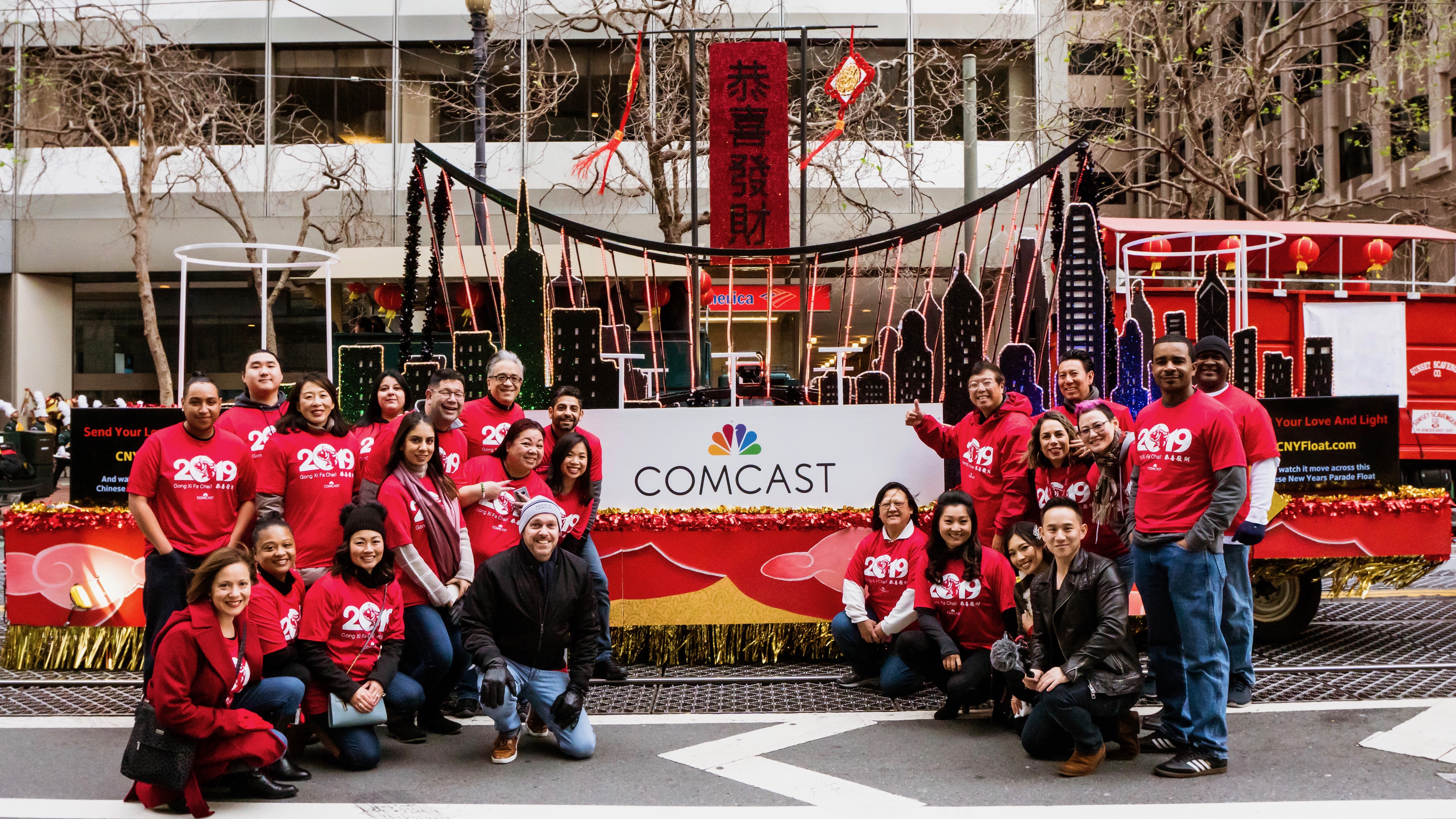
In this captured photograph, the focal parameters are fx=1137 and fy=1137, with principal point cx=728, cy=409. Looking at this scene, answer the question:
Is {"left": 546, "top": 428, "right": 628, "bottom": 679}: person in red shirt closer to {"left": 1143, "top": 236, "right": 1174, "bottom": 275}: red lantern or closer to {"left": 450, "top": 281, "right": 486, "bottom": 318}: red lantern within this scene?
{"left": 1143, "top": 236, "right": 1174, "bottom": 275}: red lantern

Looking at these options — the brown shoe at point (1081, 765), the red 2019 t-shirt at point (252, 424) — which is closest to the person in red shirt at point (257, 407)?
the red 2019 t-shirt at point (252, 424)

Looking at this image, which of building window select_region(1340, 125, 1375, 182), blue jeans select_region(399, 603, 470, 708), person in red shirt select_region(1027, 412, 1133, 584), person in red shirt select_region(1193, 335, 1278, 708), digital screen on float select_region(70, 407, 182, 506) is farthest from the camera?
building window select_region(1340, 125, 1375, 182)

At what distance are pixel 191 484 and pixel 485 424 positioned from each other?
1.58 m

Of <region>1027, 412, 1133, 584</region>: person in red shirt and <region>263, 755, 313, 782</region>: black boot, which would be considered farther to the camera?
<region>1027, 412, 1133, 584</region>: person in red shirt

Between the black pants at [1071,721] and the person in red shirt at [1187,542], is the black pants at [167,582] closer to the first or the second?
the black pants at [1071,721]

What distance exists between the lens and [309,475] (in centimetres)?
559

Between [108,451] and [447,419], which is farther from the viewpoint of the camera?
[108,451]

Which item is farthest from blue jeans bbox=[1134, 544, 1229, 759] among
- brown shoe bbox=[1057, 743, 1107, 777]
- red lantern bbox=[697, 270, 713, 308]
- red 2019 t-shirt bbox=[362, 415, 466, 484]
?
red lantern bbox=[697, 270, 713, 308]

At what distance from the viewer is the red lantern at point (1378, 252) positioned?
13.7 m

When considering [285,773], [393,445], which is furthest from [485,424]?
[285,773]

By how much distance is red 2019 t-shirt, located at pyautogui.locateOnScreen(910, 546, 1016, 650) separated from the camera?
18.8ft

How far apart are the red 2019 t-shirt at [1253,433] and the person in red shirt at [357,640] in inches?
145

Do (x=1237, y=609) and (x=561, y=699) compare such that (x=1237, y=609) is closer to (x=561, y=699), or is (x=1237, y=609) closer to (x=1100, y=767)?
(x=1100, y=767)

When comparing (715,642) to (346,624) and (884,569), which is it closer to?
(884,569)
